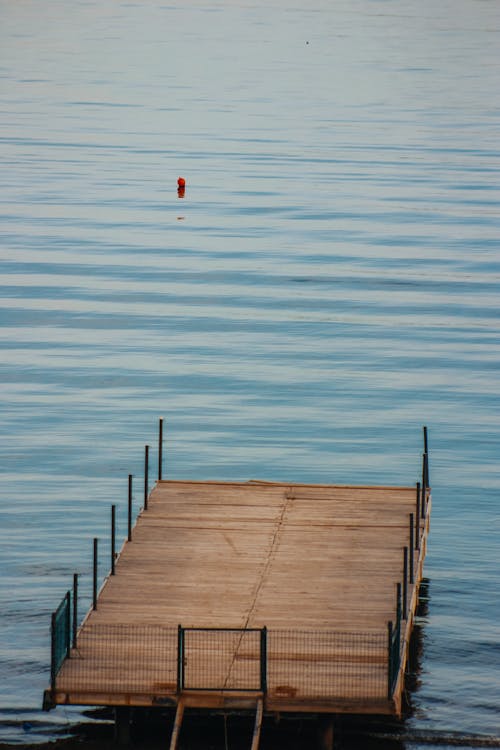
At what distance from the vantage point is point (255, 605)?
33.2 metres

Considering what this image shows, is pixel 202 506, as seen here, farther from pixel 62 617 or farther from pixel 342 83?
pixel 342 83

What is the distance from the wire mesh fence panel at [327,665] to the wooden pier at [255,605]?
0.03m

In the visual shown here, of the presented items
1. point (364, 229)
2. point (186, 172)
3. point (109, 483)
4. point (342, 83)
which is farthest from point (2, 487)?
point (342, 83)

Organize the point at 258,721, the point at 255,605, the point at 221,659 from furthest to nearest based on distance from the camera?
the point at 255,605, the point at 221,659, the point at 258,721

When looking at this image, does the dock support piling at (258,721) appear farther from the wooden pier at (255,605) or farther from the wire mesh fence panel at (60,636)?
the wire mesh fence panel at (60,636)

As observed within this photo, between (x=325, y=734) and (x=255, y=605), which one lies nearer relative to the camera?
(x=325, y=734)

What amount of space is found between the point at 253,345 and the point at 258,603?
114ft

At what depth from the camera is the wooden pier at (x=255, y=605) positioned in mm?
29438

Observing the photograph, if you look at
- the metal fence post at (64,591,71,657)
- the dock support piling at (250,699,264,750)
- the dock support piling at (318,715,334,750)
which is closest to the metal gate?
the dock support piling at (250,699,264,750)

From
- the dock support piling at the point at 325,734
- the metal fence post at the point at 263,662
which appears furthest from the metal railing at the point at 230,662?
the dock support piling at the point at 325,734

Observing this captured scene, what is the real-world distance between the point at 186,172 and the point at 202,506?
3204 inches

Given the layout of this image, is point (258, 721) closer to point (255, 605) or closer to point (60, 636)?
point (60, 636)

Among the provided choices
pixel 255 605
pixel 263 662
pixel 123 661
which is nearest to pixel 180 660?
pixel 123 661

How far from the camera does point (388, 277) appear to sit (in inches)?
3184
